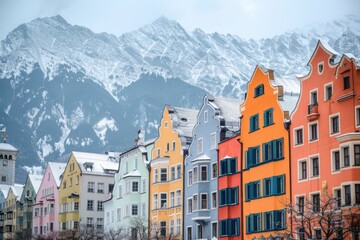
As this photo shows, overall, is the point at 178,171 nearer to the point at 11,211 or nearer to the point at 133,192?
the point at 133,192

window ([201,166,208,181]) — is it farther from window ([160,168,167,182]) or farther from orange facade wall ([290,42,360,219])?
orange facade wall ([290,42,360,219])

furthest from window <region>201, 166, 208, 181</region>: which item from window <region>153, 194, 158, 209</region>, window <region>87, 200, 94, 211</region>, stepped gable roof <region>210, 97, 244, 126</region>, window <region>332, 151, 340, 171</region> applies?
window <region>87, 200, 94, 211</region>

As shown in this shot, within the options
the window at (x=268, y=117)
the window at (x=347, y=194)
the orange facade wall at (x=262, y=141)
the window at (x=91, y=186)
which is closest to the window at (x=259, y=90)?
the orange facade wall at (x=262, y=141)

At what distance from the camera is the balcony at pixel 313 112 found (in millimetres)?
65169

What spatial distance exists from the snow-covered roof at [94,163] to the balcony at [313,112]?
61.9 metres

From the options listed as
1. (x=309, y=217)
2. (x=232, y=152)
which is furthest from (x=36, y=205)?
(x=309, y=217)

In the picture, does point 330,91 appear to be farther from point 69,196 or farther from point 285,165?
point 69,196

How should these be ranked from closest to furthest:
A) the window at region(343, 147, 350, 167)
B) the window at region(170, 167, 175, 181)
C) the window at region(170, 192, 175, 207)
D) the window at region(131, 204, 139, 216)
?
the window at region(343, 147, 350, 167)
the window at region(170, 192, 175, 207)
the window at region(170, 167, 175, 181)
the window at region(131, 204, 139, 216)

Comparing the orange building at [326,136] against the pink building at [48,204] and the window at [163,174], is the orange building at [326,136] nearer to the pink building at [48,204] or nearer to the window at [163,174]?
the window at [163,174]

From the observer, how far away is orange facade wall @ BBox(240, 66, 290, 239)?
69875 millimetres

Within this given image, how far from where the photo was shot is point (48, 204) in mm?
133250

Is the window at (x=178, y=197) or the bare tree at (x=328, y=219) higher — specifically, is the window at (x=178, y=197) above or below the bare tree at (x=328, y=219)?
above

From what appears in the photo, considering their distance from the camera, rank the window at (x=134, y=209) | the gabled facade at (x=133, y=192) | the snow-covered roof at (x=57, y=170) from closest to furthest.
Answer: the gabled facade at (x=133, y=192) < the window at (x=134, y=209) < the snow-covered roof at (x=57, y=170)

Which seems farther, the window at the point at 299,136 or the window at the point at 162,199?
the window at the point at 162,199
